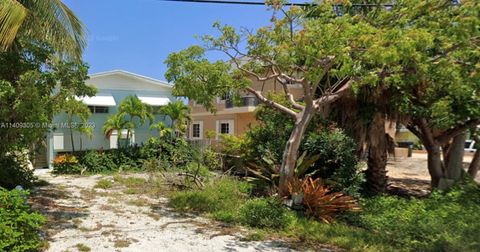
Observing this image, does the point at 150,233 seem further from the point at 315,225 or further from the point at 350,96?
the point at 350,96

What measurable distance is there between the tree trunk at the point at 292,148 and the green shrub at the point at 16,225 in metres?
5.56

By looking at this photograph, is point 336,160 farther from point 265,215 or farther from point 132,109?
point 132,109

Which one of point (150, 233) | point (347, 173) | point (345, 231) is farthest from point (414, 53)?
point (150, 233)

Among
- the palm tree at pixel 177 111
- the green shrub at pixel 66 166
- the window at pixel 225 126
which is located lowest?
the green shrub at pixel 66 166

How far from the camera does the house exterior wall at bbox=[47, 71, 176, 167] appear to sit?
20.2m

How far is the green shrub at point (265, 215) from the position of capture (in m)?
7.91

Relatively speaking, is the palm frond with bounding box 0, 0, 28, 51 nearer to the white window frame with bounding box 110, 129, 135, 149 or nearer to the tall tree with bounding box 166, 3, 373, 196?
the tall tree with bounding box 166, 3, 373, 196

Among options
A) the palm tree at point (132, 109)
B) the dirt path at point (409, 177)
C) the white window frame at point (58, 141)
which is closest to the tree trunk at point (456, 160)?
the dirt path at point (409, 177)

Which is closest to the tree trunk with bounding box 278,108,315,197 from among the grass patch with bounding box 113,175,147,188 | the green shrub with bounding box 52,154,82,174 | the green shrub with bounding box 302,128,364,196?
the green shrub with bounding box 302,128,364,196

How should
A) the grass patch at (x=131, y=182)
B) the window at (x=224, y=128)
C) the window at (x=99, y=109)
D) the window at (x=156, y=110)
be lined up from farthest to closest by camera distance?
the window at (x=224, y=128) → the window at (x=156, y=110) → the window at (x=99, y=109) → the grass patch at (x=131, y=182)

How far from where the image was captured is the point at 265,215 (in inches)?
319

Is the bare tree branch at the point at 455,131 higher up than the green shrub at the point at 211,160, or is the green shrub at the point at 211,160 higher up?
the bare tree branch at the point at 455,131

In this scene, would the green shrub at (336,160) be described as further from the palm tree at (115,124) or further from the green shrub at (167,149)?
the palm tree at (115,124)

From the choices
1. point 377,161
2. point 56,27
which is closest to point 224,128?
point 377,161
